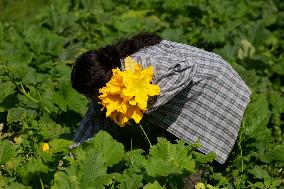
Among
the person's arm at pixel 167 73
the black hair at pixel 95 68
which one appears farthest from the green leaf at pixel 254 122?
the black hair at pixel 95 68

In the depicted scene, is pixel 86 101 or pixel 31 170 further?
pixel 86 101

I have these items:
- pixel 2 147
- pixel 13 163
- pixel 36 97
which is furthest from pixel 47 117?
pixel 2 147

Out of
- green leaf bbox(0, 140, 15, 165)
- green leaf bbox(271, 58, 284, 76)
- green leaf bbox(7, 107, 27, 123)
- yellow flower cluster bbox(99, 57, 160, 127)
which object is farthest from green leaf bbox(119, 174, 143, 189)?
green leaf bbox(271, 58, 284, 76)

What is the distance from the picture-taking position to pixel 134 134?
15.1 ft

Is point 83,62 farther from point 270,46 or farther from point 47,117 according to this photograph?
point 270,46

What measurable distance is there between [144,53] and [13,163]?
128 centimetres

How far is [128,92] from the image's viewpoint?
3.67 m

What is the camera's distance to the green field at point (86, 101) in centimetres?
369

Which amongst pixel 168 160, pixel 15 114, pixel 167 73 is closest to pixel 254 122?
pixel 167 73

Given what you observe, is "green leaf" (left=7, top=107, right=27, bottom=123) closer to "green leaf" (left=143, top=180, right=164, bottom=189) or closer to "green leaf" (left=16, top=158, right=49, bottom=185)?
"green leaf" (left=16, top=158, right=49, bottom=185)

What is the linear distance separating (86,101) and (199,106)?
1225 mm

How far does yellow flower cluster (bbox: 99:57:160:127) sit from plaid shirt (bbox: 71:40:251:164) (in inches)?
Result: 8.9

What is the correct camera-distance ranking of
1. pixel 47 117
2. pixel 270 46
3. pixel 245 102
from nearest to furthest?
1. pixel 245 102
2. pixel 47 117
3. pixel 270 46

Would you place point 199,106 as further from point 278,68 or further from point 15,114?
point 278,68
